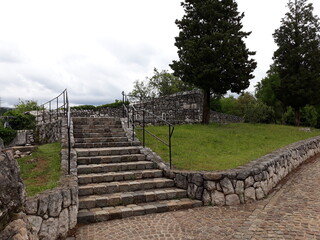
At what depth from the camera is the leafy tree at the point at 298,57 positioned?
18719mm

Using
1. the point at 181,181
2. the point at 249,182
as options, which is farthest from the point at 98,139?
the point at 249,182

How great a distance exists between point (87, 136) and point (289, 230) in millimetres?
6521

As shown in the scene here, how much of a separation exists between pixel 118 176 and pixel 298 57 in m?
18.6

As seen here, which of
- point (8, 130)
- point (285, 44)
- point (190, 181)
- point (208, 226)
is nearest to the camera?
point (208, 226)

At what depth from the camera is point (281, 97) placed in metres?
20.3

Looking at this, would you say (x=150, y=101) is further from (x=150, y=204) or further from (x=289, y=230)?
(x=289, y=230)

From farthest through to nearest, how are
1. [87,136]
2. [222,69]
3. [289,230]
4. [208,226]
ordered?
[222,69] < [87,136] < [208,226] < [289,230]

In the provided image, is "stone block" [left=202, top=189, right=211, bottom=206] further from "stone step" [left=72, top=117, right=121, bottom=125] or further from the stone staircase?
"stone step" [left=72, top=117, right=121, bottom=125]

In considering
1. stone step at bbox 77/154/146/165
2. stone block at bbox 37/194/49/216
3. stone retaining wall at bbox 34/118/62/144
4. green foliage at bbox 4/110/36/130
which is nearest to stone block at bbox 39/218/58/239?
stone block at bbox 37/194/49/216

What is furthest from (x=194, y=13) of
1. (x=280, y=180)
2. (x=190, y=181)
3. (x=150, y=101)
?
(x=190, y=181)

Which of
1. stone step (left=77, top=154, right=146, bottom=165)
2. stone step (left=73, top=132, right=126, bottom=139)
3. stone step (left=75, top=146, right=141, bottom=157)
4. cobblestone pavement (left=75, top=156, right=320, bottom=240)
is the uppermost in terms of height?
stone step (left=73, top=132, right=126, bottom=139)

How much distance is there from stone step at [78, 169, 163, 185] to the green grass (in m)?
0.64

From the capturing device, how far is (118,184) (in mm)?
5719

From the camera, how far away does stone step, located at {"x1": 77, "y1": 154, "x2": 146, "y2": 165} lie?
665cm
